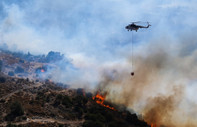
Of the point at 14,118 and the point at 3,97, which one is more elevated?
the point at 3,97

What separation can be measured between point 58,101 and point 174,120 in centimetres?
8506

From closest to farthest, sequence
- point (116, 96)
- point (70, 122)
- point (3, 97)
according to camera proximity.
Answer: point (70, 122), point (3, 97), point (116, 96)

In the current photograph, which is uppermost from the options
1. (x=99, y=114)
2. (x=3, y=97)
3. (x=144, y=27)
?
(x=144, y=27)

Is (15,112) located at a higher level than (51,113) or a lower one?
higher

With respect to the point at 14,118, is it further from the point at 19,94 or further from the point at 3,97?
the point at 19,94

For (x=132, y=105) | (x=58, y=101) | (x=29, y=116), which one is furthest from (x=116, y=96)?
(x=29, y=116)

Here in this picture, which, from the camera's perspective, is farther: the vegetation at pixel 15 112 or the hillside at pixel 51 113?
the hillside at pixel 51 113

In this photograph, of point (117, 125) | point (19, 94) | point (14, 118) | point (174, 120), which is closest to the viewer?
point (14, 118)

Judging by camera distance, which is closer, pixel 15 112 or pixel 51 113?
pixel 15 112

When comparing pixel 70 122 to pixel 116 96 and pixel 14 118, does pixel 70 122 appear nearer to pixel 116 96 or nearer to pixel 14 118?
pixel 14 118

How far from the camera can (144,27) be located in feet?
327

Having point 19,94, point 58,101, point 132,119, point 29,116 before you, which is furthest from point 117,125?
point 19,94

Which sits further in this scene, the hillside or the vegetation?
the hillside

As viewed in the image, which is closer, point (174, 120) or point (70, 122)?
point (70, 122)
